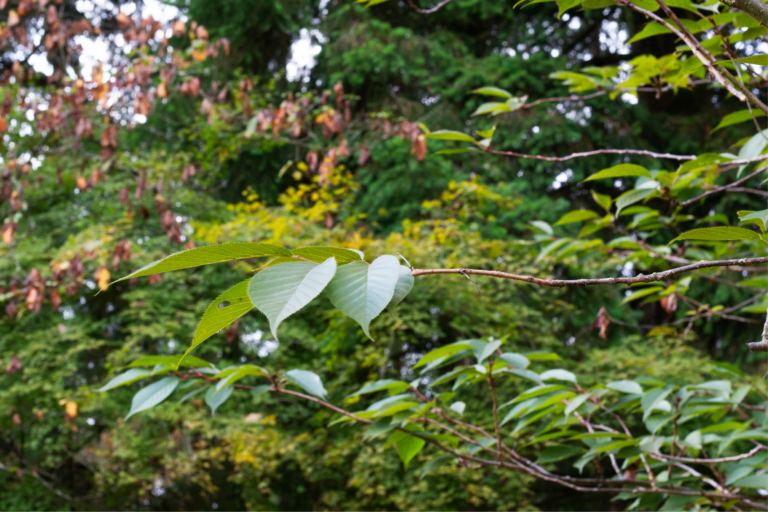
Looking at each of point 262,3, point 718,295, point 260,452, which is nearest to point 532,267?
point 718,295

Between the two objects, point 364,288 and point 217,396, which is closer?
point 364,288

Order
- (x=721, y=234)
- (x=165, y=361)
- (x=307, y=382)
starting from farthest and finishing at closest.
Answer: (x=307, y=382)
(x=165, y=361)
(x=721, y=234)

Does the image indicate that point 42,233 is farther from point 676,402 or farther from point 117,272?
point 676,402

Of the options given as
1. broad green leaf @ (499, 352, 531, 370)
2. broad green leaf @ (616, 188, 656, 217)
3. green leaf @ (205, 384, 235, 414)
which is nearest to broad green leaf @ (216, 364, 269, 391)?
green leaf @ (205, 384, 235, 414)

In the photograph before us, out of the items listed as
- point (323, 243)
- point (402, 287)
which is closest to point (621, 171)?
point (402, 287)

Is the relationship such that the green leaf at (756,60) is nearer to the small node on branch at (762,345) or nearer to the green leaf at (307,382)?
the small node on branch at (762,345)

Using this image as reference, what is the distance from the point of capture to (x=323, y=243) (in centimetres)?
404

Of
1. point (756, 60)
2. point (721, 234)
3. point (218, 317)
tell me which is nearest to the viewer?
point (218, 317)

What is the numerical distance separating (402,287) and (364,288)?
0.17 feet

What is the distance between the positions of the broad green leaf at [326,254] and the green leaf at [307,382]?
1.76 ft

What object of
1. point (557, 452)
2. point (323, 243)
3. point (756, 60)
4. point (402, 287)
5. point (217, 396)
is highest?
point (756, 60)

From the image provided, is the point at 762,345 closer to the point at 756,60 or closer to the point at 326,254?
the point at 326,254

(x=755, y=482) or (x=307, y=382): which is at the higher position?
(x=307, y=382)

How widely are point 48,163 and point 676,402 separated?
6.08 metres
